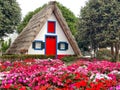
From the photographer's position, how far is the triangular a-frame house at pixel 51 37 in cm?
3009

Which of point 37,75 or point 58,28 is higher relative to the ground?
point 58,28

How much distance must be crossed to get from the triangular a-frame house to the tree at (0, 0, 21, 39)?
6.39 meters

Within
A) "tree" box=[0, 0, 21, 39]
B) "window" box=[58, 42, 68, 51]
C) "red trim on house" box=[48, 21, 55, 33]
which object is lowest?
"window" box=[58, 42, 68, 51]

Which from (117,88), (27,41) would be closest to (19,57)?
(27,41)

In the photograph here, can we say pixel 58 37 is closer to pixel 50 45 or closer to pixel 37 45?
pixel 50 45

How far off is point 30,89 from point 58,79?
2.29ft

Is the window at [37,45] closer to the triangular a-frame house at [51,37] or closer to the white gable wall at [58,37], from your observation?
the triangular a-frame house at [51,37]

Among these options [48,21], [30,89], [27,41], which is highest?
[48,21]

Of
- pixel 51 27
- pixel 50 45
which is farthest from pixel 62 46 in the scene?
pixel 51 27

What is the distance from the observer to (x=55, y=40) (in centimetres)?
3180

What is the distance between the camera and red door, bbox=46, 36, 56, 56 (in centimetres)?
3150

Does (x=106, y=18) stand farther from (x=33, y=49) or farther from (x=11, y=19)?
(x=11, y=19)

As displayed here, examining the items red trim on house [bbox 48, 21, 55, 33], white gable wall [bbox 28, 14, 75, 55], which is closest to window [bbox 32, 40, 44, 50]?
white gable wall [bbox 28, 14, 75, 55]

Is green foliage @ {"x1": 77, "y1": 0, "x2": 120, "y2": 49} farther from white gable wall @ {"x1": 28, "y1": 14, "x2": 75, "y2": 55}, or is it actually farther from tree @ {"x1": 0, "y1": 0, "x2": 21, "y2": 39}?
tree @ {"x1": 0, "y1": 0, "x2": 21, "y2": 39}
